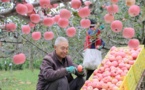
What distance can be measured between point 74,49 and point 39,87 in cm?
370

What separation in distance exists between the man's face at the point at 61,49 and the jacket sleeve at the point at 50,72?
0.12 m

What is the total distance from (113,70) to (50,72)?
33.6 inches

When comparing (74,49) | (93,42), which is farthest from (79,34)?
(93,42)

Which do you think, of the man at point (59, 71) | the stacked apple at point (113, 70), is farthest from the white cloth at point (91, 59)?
the man at point (59, 71)

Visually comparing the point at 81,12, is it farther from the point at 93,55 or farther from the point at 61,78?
the point at 93,55

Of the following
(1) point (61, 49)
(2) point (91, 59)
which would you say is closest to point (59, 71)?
(1) point (61, 49)

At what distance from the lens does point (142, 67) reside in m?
4.27

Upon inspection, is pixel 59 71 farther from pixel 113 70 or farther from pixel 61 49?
pixel 113 70

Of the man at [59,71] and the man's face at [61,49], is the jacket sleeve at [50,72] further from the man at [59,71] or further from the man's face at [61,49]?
the man's face at [61,49]

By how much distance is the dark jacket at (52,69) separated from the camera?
3.36 meters

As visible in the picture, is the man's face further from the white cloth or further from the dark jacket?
the white cloth

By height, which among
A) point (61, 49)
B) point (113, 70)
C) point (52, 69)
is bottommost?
point (113, 70)

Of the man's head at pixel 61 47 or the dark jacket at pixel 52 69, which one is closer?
the dark jacket at pixel 52 69

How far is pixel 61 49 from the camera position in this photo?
3516mm
